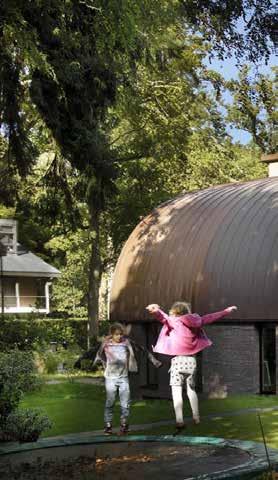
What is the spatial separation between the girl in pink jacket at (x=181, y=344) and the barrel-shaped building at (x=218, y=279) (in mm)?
8080

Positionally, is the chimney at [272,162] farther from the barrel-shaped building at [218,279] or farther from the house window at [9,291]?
the house window at [9,291]

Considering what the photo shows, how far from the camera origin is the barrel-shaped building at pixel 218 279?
20.6 m

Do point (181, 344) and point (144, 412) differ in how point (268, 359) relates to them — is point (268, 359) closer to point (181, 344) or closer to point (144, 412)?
point (144, 412)

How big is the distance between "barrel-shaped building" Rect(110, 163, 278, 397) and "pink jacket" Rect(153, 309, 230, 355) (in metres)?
8.05

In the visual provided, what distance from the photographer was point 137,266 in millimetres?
23688

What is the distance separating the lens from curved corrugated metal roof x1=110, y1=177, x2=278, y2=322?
2048cm

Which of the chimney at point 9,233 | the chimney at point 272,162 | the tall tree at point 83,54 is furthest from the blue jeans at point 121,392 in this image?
the chimney at point 9,233

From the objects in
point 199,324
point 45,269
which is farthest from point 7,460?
point 45,269

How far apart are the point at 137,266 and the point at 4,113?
10064mm

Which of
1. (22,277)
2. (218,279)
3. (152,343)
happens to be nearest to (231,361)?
(218,279)

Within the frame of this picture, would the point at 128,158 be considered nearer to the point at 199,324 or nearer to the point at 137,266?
the point at 137,266

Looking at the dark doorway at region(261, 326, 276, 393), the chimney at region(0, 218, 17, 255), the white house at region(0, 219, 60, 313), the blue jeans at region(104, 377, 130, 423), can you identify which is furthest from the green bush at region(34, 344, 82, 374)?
the blue jeans at region(104, 377, 130, 423)

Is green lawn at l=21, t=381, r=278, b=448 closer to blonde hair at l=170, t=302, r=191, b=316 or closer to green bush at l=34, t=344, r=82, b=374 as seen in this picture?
blonde hair at l=170, t=302, r=191, b=316

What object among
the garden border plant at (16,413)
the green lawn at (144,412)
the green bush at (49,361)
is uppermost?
the garden border plant at (16,413)
